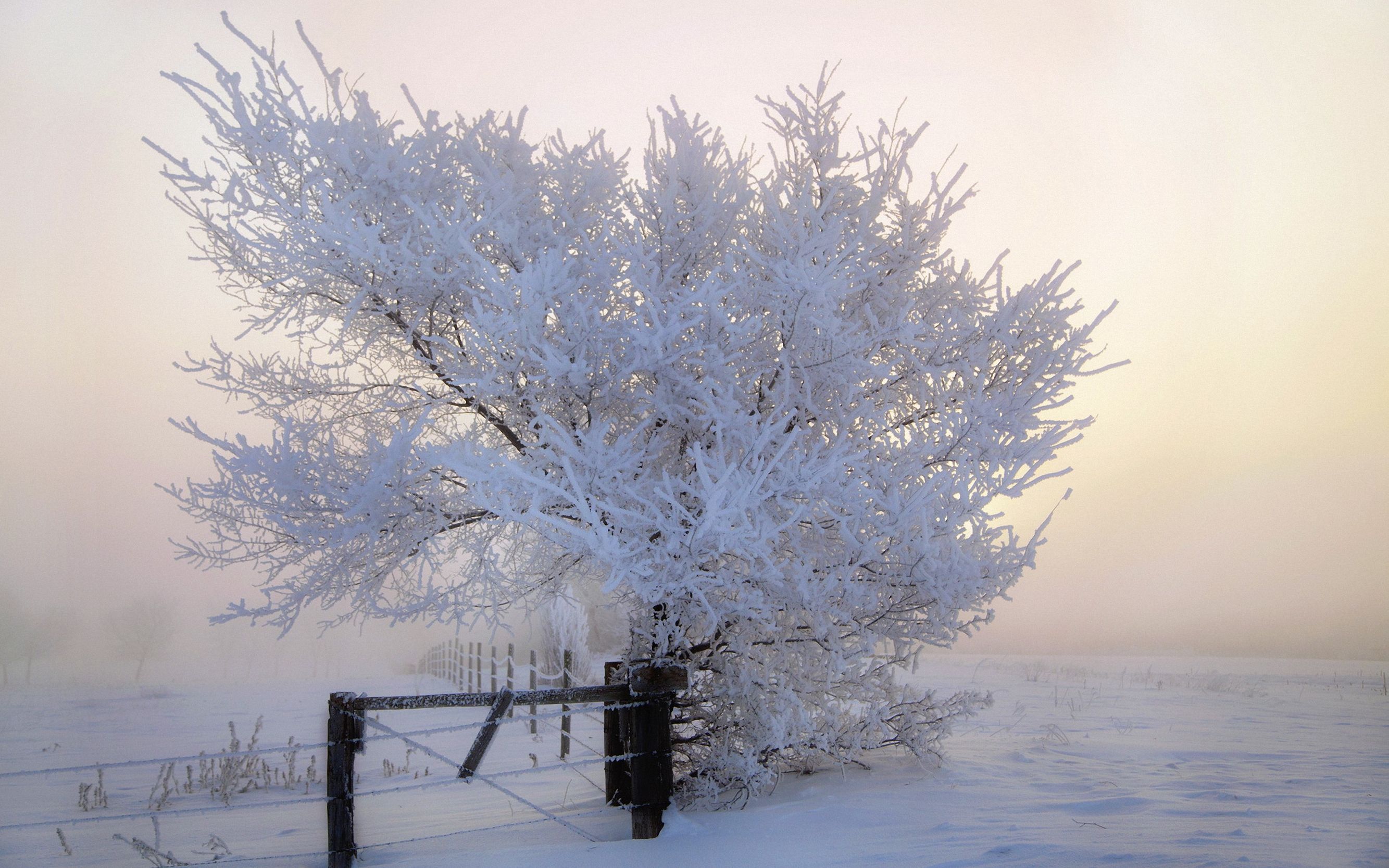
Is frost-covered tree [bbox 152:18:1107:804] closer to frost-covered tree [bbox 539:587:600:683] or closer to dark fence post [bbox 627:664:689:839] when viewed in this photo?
dark fence post [bbox 627:664:689:839]

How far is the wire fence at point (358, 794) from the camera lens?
4352 mm

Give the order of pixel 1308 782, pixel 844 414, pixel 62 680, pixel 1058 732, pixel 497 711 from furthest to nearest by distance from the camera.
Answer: pixel 62 680 < pixel 1058 732 < pixel 1308 782 < pixel 844 414 < pixel 497 711

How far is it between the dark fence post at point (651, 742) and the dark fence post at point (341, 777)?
178cm

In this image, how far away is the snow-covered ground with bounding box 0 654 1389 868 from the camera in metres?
4.41

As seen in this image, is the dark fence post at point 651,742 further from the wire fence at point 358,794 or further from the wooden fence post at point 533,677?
the wooden fence post at point 533,677

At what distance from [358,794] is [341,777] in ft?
0.56

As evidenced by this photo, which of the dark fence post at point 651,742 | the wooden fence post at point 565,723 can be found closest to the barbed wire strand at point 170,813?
the dark fence post at point 651,742

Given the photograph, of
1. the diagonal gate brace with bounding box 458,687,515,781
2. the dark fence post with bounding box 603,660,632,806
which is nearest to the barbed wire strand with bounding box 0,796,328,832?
the diagonal gate brace with bounding box 458,687,515,781

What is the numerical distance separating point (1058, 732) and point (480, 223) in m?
8.04

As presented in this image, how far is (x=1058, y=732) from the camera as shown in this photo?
8461mm

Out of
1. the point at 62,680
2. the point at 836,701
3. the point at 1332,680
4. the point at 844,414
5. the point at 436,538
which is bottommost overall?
the point at 62,680

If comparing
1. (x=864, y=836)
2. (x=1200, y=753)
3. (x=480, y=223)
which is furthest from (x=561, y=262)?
(x=1200, y=753)

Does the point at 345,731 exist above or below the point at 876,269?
below

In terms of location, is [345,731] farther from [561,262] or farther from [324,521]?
[561,262]
